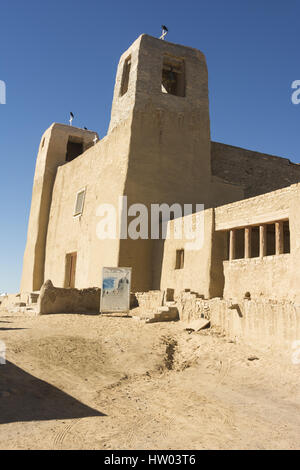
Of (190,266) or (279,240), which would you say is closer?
(279,240)

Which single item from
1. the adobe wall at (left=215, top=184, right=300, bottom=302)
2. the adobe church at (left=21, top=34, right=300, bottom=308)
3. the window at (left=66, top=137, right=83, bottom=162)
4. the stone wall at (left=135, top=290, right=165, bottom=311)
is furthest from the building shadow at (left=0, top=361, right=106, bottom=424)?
the window at (left=66, top=137, right=83, bottom=162)

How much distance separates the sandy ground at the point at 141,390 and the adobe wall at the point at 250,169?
9.48 meters

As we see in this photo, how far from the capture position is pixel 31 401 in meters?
6.05

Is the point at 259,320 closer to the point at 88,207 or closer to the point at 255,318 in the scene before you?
the point at 255,318

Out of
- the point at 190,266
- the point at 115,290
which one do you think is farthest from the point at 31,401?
the point at 190,266

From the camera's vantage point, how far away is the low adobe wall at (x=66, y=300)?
12827 mm

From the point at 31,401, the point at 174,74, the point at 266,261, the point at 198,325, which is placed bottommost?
the point at 31,401

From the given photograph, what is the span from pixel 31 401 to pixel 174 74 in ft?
54.0

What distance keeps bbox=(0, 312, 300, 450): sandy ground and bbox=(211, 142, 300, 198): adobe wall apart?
31.1 ft

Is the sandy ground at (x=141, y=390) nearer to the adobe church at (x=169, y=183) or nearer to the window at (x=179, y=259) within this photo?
the adobe church at (x=169, y=183)

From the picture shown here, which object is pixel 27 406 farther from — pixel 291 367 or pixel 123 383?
pixel 291 367
